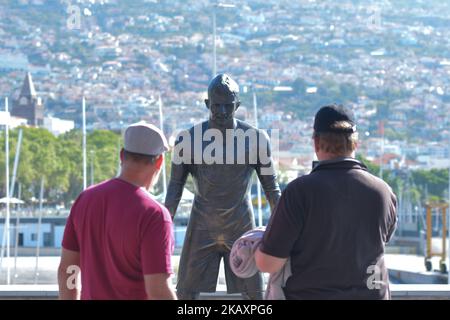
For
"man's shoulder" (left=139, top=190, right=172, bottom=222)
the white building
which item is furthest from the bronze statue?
the white building

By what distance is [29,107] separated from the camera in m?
74.0

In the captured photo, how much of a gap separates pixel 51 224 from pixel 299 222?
50.3 m

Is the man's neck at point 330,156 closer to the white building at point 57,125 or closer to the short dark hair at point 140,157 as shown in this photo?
the short dark hair at point 140,157

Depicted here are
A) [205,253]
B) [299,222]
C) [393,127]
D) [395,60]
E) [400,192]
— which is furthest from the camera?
[395,60]

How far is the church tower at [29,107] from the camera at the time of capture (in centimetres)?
7159

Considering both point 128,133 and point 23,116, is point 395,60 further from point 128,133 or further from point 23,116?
point 128,133

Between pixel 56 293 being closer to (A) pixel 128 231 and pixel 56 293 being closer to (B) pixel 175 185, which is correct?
(B) pixel 175 185

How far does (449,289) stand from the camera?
351 inches

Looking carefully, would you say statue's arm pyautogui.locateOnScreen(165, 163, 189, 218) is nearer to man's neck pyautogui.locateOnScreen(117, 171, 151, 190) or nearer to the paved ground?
→ man's neck pyautogui.locateOnScreen(117, 171, 151, 190)

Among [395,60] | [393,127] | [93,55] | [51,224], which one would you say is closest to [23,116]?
[93,55]

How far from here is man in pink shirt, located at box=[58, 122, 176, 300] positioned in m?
4.39

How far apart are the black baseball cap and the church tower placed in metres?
66.8

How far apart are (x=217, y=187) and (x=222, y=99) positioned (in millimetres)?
619

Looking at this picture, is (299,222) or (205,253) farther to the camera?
(205,253)
